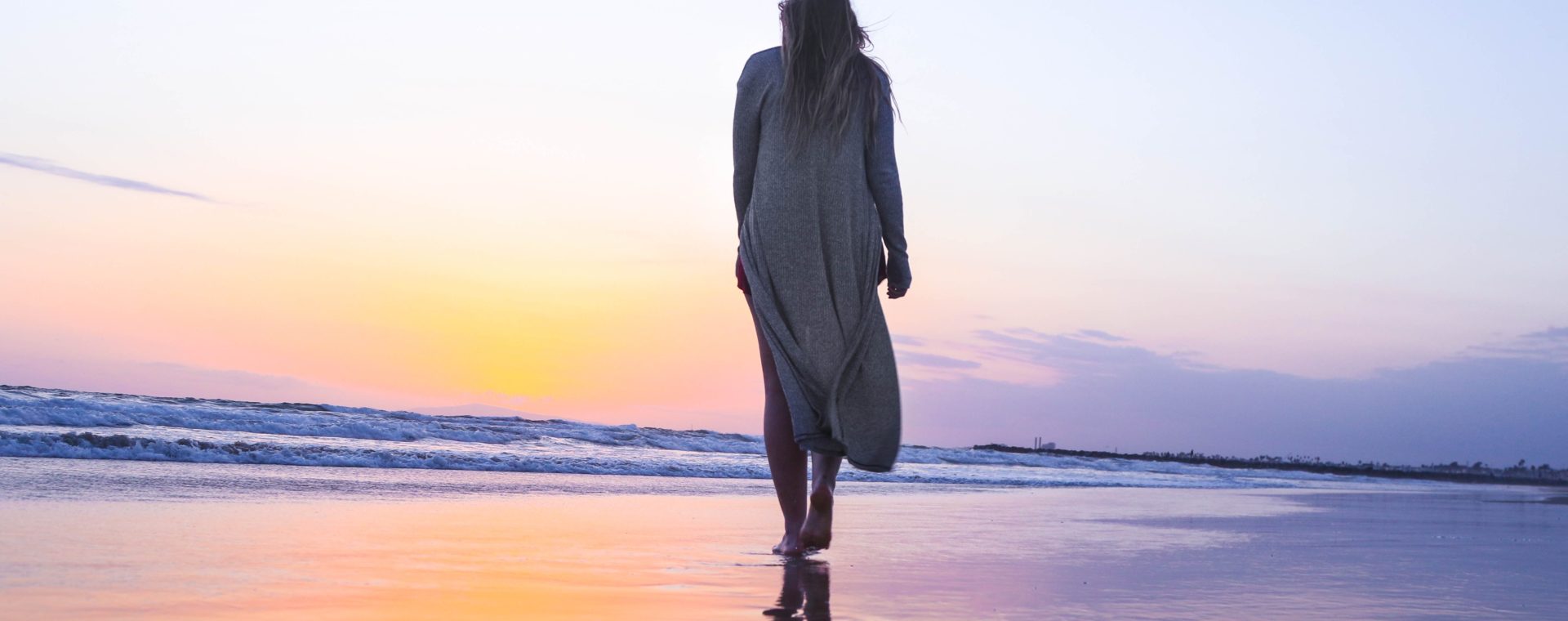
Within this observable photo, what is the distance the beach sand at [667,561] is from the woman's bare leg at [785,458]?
0.12 meters

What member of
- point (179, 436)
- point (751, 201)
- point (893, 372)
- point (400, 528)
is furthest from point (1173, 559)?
point (179, 436)

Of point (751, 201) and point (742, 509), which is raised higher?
point (751, 201)

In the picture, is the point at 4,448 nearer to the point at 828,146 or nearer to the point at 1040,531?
the point at 1040,531

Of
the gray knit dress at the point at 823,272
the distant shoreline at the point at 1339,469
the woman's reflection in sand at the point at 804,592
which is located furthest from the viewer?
the distant shoreline at the point at 1339,469

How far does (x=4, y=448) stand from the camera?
27.7ft

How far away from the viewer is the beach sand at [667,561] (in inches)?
93.4

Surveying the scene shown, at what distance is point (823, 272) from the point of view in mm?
3049

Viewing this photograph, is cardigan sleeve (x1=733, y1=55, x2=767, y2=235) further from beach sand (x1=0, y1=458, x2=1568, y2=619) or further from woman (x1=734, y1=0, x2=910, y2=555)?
beach sand (x1=0, y1=458, x2=1568, y2=619)

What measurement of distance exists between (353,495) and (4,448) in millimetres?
4186

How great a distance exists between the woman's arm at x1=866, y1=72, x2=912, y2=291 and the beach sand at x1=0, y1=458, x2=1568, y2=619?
2.65 ft

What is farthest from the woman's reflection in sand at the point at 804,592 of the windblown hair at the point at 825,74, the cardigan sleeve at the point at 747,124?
the windblown hair at the point at 825,74

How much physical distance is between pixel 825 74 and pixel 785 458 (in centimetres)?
105

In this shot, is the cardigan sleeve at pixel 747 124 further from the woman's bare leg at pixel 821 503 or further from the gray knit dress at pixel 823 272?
the woman's bare leg at pixel 821 503

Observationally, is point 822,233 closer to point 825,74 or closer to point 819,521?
point 825,74
